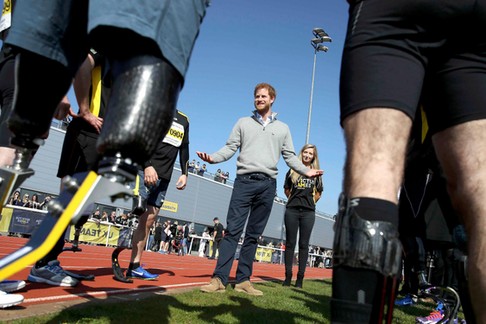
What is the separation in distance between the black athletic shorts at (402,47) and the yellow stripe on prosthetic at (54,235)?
0.75 metres

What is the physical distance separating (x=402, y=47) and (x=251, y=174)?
3.71 metres

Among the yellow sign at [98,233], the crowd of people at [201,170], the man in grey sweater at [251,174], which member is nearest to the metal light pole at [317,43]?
the crowd of people at [201,170]

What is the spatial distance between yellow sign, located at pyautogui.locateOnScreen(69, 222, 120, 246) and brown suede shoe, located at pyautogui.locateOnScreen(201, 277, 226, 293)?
476 inches

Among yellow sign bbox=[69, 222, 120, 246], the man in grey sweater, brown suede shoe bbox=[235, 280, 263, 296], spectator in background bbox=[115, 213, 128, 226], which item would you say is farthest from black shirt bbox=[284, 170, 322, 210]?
spectator in background bbox=[115, 213, 128, 226]

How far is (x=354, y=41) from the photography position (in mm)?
1271

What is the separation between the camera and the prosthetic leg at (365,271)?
3.14 ft

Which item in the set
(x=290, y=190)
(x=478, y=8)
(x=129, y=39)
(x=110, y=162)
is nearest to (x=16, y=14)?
(x=129, y=39)

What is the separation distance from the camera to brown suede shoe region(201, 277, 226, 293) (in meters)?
4.13

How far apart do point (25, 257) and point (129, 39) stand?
560mm

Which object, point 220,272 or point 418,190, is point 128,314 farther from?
point 418,190

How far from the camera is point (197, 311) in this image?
9.70ft

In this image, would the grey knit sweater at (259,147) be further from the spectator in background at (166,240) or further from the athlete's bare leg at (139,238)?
the spectator in background at (166,240)

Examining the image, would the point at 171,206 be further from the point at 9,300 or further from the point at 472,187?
the point at 472,187

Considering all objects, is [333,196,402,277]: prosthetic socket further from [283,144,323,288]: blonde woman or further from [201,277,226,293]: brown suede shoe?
[283,144,323,288]: blonde woman
